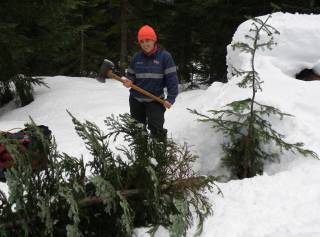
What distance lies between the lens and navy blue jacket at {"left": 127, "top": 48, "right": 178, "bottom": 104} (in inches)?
235

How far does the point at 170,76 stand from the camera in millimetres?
6016

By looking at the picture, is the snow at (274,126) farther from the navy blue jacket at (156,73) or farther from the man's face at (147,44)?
the man's face at (147,44)

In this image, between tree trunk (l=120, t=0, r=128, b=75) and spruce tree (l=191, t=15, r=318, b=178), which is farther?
tree trunk (l=120, t=0, r=128, b=75)

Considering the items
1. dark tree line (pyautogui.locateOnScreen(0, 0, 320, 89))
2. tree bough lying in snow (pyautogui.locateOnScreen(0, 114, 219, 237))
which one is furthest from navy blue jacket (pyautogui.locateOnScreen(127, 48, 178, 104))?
dark tree line (pyautogui.locateOnScreen(0, 0, 320, 89))

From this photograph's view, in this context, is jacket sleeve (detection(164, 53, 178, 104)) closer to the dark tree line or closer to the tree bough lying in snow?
the tree bough lying in snow

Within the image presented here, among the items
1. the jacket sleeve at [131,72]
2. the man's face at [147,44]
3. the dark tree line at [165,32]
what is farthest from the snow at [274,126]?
the dark tree line at [165,32]

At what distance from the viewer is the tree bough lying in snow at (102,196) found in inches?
142

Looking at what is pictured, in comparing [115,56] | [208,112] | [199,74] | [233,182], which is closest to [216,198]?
[233,182]

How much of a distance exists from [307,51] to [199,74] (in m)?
10.7

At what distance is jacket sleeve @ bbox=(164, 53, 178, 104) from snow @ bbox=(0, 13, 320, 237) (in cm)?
70

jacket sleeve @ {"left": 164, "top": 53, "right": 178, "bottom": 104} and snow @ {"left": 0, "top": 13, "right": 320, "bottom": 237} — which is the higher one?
jacket sleeve @ {"left": 164, "top": 53, "right": 178, "bottom": 104}

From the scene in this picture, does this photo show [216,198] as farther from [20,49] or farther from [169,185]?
[20,49]

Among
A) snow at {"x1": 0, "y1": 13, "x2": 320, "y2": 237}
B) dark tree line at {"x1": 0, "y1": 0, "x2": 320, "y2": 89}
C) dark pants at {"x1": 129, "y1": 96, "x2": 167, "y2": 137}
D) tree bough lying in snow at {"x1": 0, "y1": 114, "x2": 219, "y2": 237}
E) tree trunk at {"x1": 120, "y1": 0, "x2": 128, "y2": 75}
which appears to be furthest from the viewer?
tree trunk at {"x1": 120, "y1": 0, "x2": 128, "y2": 75}

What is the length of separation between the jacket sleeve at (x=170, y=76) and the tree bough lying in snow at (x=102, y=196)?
165 cm
